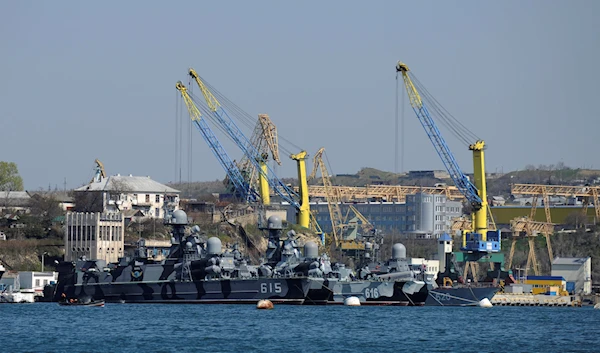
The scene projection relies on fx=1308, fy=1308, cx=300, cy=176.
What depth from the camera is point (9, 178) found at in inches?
6516

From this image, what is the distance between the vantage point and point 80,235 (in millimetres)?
125938

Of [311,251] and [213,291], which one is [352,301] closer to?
[311,251]

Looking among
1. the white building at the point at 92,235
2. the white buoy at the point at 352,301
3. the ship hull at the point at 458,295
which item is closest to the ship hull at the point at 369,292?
the white buoy at the point at 352,301

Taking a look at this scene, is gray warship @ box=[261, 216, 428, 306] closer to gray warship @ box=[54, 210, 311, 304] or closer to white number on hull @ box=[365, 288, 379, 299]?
white number on hull @ box=[365, 288, 379, 299]

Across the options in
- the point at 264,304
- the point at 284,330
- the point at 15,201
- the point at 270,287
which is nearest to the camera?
the point at 284,330

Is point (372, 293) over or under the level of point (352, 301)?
over

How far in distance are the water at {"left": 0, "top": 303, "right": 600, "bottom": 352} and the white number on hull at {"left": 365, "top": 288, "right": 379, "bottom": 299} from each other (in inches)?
119

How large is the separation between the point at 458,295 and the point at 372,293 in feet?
37.5

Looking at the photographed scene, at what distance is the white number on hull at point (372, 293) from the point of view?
95062 millimetres

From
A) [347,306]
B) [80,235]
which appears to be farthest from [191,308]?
[80,235]

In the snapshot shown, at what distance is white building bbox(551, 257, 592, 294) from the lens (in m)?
133

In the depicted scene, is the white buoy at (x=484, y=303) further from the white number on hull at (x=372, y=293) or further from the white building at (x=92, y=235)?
the white building at (x=92, y=235)

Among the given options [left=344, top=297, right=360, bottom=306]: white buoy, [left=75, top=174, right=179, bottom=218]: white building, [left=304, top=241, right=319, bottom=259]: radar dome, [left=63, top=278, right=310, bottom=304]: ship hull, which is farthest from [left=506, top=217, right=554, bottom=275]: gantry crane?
[left=63, top=278, right=310, bottom=304]: ship hull

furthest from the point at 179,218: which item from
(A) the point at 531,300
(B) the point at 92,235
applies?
(A) the point at 531,300
